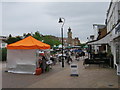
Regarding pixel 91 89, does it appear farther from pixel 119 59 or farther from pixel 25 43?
pixel 25 43

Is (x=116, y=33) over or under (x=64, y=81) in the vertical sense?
over

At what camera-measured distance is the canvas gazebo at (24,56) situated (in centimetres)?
1312

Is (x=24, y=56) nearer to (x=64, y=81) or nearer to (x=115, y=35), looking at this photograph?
(x=64, y=81)

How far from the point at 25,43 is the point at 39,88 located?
21.5 ft

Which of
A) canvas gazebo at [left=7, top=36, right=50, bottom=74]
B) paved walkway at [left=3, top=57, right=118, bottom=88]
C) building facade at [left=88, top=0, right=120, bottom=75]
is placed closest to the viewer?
paved walkway at [left=3, top=57, right=118, bottom=88]

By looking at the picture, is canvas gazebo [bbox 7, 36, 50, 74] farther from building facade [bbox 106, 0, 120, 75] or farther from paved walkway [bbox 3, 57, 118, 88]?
building facade [bbox 106, 0, 120, 75]

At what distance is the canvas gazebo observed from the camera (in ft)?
43.0

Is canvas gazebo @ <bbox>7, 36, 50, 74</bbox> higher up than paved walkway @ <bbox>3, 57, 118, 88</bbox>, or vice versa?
canvas gazebo @ <bbox>7, 36, 50, 74</bbox>

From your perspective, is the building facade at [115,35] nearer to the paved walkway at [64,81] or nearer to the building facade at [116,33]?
the building facade at [116,33]

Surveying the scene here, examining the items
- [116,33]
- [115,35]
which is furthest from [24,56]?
[116,33]

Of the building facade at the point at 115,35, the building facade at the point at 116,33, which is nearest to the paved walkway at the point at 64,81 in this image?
→ the building facade at the point at 115,35

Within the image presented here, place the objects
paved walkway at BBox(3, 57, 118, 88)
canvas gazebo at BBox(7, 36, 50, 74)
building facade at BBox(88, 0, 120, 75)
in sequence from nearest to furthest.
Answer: paved walkway at BBox(3, 57, 118, 88)
building facade at BBox(88, 0, 120, 75)
canvas gazebo at BBox(7, 36, 50, 74)

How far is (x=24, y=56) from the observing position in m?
14.1

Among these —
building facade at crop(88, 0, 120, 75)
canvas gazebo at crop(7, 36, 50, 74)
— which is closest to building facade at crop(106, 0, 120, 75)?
building facade at crop(88, 0, 120, 75)
